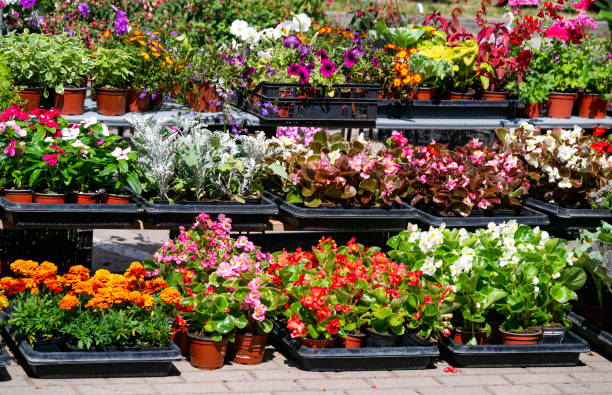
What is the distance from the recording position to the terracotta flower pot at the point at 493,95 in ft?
20.5

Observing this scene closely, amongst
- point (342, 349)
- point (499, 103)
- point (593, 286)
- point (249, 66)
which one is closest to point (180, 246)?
point (342, 349)

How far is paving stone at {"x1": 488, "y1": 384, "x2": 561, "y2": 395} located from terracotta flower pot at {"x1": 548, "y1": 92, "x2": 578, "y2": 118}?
110 inches

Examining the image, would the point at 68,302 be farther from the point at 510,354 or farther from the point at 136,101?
the point at 510,354

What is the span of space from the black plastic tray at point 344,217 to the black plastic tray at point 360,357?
0.77 metres

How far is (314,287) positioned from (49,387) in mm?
1244

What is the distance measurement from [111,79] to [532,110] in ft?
9.78

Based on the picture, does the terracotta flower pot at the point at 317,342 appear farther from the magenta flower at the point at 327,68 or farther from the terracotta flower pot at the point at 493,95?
the terracotta flower pot at the point at 493,95

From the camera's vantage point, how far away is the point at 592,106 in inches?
260

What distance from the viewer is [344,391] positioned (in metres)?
4.00

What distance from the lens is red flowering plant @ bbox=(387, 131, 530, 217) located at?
509 cm

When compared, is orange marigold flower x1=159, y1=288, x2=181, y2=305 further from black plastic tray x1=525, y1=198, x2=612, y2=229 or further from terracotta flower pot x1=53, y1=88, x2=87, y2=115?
black plastic tray x1=525, y1=198, x2=612, y2=229

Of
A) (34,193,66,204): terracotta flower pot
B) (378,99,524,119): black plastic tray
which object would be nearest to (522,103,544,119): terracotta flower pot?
(378,99,524,119): black plastic tray

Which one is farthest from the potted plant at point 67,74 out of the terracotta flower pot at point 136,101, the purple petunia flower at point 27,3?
the purple petunia flower at point 27,3

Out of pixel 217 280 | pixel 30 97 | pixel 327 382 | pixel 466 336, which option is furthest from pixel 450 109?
pixel 30 97
